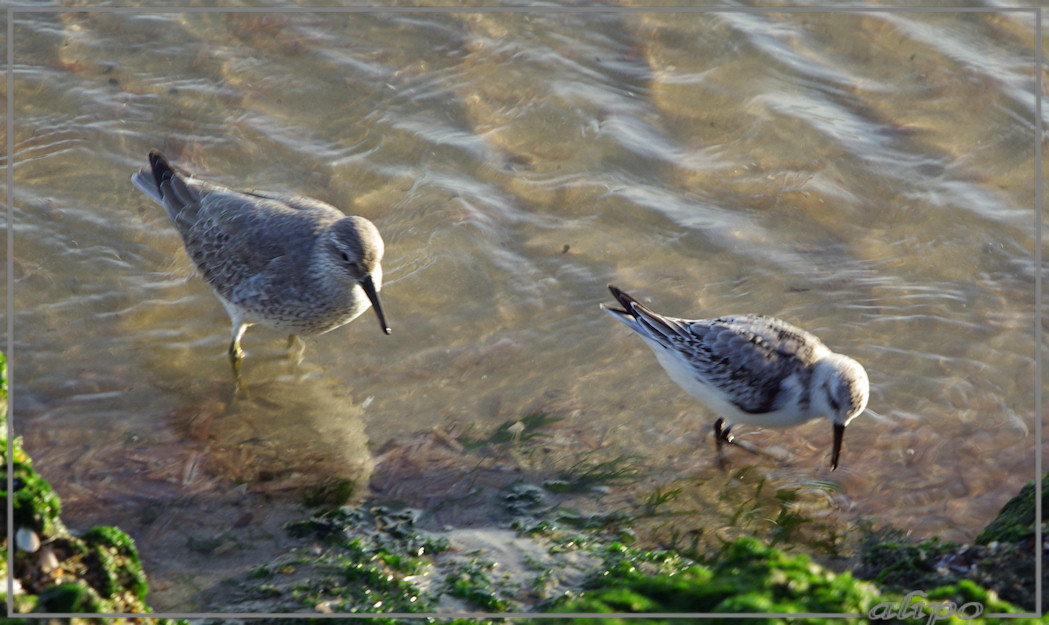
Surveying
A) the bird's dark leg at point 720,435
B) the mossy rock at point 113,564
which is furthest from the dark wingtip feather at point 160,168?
the bird's dark leg at point 720,435

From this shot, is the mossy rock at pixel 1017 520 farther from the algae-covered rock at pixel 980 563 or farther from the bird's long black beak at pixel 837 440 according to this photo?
the bird's long black beak at pixel 837 440

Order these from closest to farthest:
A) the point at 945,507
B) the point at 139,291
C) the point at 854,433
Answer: the point at 945,507 → the point at 854,433 → the point at 139,291

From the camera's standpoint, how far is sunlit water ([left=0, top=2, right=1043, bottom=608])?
585cm

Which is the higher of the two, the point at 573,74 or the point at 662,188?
the point at 573,74

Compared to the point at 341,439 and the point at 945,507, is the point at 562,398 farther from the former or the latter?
the point at 945,507

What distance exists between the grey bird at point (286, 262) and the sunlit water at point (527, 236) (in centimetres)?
36

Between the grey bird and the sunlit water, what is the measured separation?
1.18 ft

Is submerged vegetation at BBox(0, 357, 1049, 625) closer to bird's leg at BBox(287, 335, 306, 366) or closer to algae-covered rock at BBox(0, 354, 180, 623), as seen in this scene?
algae-covered rock at BBox(0, 354, 180, 623)

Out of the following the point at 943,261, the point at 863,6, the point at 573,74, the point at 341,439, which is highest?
the point at 863,6

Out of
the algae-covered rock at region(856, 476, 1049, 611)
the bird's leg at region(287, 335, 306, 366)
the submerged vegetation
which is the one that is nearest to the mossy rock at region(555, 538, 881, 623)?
the submerged vegetation

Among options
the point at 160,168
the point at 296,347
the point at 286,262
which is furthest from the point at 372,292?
the point at 160,168

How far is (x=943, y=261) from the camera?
7.39 metres

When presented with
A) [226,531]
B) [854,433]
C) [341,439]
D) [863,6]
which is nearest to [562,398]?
[341,439]

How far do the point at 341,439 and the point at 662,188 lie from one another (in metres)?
3.50
